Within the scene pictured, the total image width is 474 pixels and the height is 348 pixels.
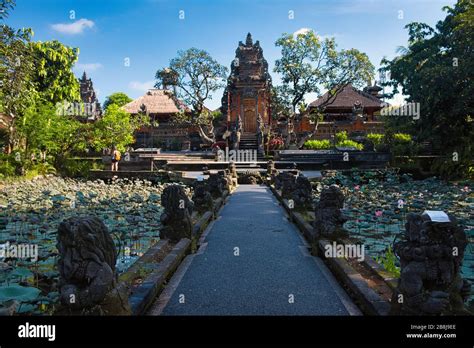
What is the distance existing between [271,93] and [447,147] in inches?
651

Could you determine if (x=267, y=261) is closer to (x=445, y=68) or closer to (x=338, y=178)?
(x=338, y=178)

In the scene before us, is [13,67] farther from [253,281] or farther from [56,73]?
[56,73]

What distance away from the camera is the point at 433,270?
299cm

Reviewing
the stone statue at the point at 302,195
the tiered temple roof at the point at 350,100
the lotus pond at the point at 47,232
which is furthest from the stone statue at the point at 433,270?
the tiered temple roof at the point at 350,100

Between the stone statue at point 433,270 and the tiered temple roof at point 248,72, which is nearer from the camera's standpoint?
the stone statue at point 433,270

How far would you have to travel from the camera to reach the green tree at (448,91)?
1556 centimetres

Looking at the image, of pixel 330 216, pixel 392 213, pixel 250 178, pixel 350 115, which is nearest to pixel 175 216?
pixel 330 216

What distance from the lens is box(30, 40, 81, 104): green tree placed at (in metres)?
26.8

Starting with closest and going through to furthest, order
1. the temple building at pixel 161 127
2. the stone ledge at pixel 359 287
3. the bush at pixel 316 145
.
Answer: the stone ledge at pixel 359 287 → the bush at pixel 316 145 → the temple building at pixel 161 127

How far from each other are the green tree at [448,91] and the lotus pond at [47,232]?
12.8 m

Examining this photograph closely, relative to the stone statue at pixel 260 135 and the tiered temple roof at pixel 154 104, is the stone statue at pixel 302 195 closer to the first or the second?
the stone statue at pixel 260 135

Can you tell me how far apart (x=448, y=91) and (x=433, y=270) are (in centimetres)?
1577

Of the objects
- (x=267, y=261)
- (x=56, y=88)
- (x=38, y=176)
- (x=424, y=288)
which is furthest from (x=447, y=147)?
(x=56, y=88)

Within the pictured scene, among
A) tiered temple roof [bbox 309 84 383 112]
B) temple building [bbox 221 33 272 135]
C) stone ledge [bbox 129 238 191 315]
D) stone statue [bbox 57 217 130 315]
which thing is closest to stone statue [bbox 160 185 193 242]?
stone ledge [bbox 129 238 191 315]
